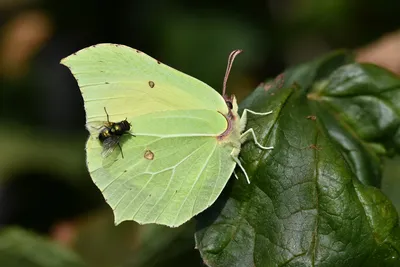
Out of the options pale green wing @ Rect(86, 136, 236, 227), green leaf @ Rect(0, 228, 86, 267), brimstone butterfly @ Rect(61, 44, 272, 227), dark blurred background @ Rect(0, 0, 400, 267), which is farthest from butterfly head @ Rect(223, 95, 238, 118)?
dark blurred background @ Rect(0, 0, 400, 267)

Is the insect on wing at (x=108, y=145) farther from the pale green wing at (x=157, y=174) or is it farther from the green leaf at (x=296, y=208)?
the green leaf at (x=296, y=208)

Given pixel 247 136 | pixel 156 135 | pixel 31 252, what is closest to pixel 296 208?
pixel 247 136

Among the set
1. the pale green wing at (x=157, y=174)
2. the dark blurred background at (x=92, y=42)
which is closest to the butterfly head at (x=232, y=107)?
the pale green wing at (x=157, y=174)

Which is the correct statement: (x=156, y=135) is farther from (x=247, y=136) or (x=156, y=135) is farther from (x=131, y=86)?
(x=247, y=136)

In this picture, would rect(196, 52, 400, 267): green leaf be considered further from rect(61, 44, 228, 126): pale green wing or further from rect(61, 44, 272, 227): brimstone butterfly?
rect(61, 44, 228, 126): pale green wing

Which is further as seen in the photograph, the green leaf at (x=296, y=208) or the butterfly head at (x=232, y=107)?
the butterfly head at (x=232, y=107)

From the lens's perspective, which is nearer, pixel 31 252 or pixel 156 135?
pixel 156 135
